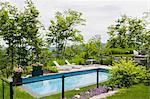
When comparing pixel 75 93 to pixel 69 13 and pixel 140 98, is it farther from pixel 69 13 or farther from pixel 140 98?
pixel 69 13

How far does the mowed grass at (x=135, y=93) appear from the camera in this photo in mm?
6873

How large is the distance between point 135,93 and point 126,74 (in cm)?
72

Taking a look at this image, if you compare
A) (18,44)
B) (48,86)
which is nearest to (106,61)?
(18,44)

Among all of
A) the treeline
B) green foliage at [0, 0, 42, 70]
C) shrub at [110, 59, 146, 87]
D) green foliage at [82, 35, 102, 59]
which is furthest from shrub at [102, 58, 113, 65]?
shrub at [110, 59, 146, 87]

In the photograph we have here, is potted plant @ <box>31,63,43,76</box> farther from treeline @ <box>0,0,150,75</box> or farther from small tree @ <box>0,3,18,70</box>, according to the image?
small tree @ <box>0,3,18,70</box>

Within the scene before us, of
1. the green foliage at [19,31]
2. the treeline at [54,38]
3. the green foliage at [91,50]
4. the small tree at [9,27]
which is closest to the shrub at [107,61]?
the treeline at [54,38]

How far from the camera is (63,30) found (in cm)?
1599

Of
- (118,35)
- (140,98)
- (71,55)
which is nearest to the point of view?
(140,98)

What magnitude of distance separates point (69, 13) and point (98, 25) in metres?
2.41

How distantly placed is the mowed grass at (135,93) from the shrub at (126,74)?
0.61 feet

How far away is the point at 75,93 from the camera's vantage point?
8203 millimetres

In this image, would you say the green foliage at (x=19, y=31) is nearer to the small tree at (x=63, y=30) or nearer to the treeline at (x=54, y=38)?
the treeline at (x=54, y=38)

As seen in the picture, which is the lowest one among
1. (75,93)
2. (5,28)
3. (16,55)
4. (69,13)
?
(75,93)

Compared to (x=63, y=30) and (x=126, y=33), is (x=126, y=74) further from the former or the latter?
(x=126, y=33)
